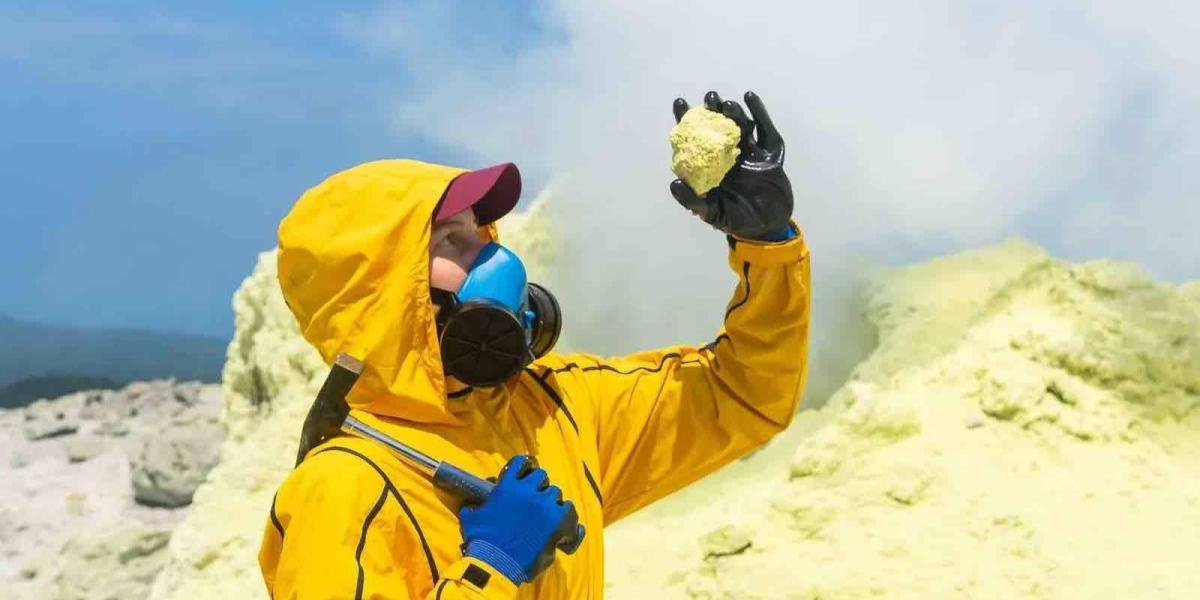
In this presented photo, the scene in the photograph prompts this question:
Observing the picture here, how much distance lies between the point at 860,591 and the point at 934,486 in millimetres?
281

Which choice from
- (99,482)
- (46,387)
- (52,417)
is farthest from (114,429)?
(46,387)

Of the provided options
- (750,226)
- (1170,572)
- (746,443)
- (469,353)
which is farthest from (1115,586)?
(469,353)

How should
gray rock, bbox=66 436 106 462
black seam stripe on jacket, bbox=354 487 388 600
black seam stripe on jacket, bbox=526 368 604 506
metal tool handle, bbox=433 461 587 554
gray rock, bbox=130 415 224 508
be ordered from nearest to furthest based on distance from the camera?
black seam stripe on jacket, bbox=354 487 388 600 → metal tool handle, bbox=433 461 587 554 → black seam stripe on jacket, bbox=526 368 604 506 → gray rock, bbox=130 415 224 508 → gray rock, bbox=66 436 106 462

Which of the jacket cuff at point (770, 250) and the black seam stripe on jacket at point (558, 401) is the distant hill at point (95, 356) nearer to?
the black seam stripe on jacket at point (558, 401)

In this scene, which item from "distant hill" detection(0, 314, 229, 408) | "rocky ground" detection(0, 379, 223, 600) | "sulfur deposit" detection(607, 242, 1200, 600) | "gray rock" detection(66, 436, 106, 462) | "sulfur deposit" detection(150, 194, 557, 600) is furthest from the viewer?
"distant hill" detection(0, 314, 229, 408)

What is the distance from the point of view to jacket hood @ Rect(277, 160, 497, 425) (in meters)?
1.12

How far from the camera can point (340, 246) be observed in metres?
1.12

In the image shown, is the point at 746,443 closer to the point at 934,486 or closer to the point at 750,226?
the point at 750,226

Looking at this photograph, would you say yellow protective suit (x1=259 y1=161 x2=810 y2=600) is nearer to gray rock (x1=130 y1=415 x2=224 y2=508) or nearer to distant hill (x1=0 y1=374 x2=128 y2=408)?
gray rock (x1=130 y1=415 x2=224 y2=508)

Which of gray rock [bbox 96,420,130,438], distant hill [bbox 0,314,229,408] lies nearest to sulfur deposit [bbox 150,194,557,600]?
gray rock [bbox 96,420,130,438]

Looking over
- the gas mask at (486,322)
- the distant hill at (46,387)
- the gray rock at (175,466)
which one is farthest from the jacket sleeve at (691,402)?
the distant hill at (46,387)

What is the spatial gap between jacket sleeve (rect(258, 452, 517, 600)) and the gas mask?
0.15 meters

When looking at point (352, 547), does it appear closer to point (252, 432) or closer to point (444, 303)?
point (444, 303)

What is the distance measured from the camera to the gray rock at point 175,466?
5.07 metres
